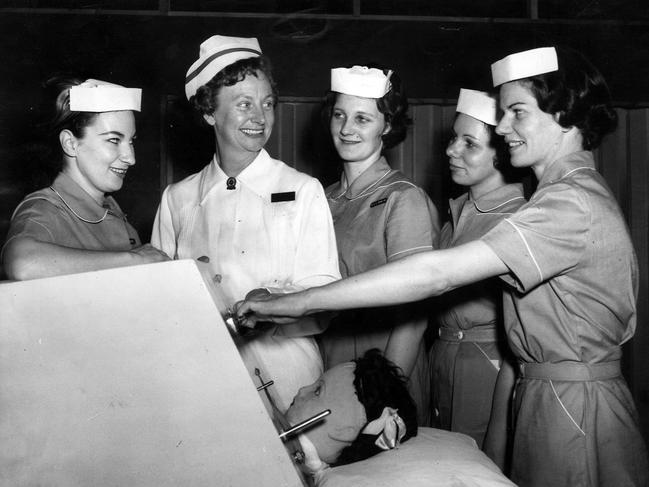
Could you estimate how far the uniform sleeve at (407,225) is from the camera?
8.09ft

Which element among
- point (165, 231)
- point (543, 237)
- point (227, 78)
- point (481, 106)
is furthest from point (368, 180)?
point (543, 237)

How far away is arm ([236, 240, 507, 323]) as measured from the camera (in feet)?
5.87

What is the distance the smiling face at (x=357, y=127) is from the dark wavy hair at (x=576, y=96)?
78 cm

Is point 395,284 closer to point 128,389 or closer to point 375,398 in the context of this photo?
point 375,398

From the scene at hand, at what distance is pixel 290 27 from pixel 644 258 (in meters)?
2.77

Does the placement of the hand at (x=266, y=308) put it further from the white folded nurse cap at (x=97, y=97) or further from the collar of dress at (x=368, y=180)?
the collar of dress at (x=368, y=180)

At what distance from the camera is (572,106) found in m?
2.02

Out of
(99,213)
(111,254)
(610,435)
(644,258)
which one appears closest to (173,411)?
(111,254)

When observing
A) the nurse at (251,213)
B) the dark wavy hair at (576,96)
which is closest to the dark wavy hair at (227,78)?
the nurse at (251,213)

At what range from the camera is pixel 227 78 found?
234cm

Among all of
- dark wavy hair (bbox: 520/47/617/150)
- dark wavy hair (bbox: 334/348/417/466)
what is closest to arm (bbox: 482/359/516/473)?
dark wavy hair (bbox: 334/348/417/466)

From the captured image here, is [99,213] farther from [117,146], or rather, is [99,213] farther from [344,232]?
[344,232]

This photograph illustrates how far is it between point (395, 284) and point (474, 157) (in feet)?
4.14

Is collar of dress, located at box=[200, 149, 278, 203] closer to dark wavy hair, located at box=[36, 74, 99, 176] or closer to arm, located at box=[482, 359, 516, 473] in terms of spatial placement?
dark wavy hair, located at box=[36, 74, 99, 176]
